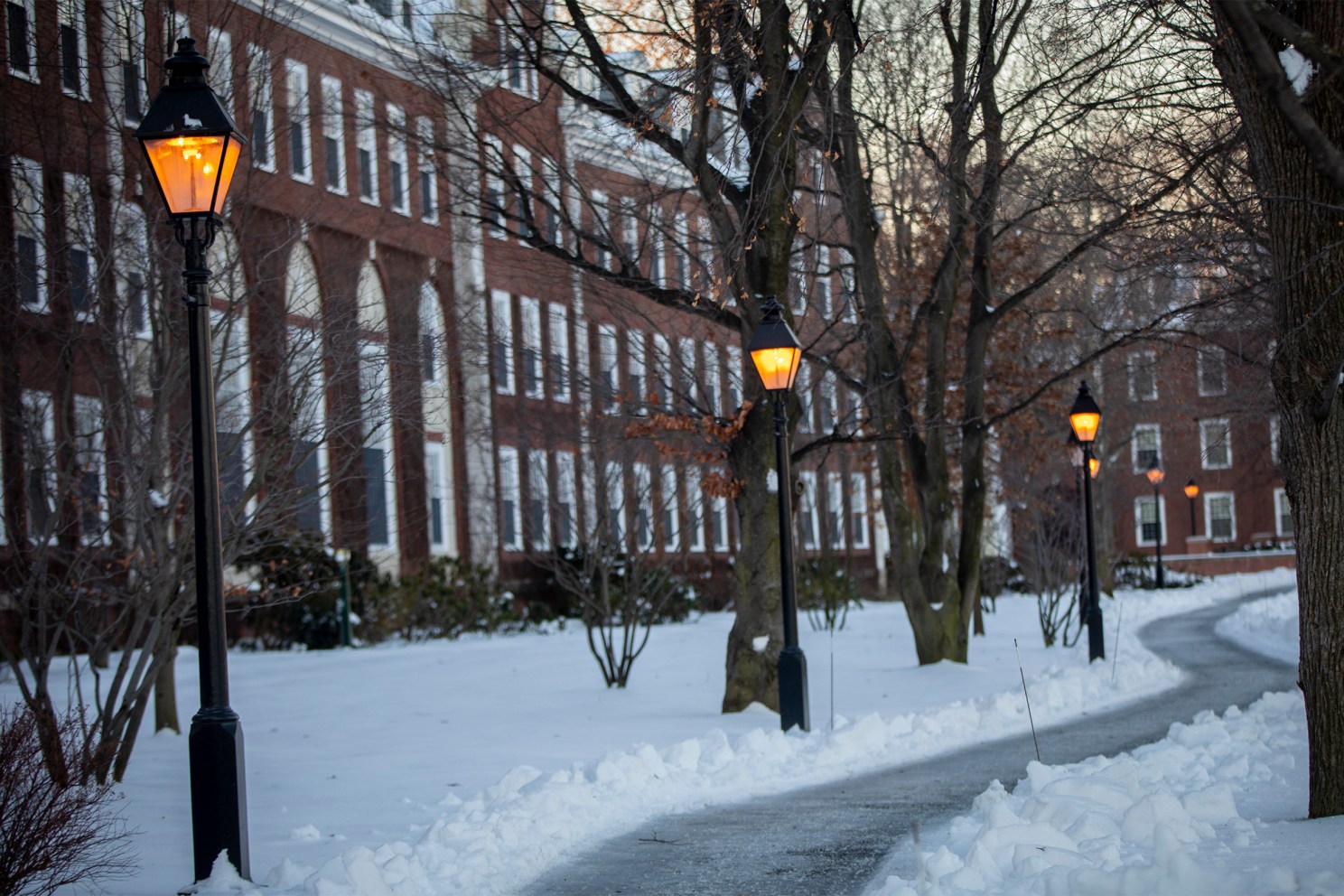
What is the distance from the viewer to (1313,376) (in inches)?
292

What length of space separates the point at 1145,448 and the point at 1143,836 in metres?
58.8

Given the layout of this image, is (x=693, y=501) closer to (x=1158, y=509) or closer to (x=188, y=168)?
(x=188, y=168)

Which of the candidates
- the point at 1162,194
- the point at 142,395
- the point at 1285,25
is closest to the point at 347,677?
the point at 142,395

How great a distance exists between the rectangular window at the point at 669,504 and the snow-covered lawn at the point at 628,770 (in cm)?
241

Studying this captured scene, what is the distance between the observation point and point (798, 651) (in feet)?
45.9

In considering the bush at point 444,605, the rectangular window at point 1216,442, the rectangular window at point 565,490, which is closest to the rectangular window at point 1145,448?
the rectangular window at point 1216,442

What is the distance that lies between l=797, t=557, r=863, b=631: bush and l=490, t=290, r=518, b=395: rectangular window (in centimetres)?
776

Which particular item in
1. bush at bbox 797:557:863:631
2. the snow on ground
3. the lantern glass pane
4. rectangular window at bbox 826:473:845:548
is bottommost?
bush at bbox 797:557:863:631

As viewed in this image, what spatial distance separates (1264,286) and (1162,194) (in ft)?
3.80

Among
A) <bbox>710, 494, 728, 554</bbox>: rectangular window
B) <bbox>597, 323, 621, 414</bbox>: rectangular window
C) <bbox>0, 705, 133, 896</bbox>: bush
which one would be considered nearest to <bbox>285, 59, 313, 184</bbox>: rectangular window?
<bbox>597, 323, 621, 414</bbox>: rectangular window

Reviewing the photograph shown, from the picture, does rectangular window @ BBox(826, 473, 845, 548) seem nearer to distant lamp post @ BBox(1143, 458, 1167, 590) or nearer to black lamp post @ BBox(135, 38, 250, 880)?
distant lamp post @ BBox(1143, 458, 1167, 590)

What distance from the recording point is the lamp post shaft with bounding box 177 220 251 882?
736 centimetres

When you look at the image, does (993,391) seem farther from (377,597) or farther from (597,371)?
(377,597)

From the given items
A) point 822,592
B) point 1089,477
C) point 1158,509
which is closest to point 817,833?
point 1089,477
